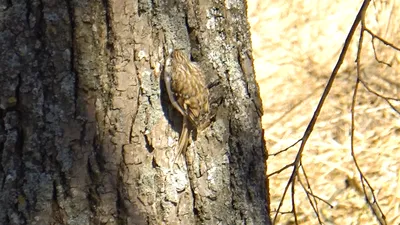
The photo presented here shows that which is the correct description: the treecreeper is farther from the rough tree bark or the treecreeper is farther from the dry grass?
the dry grass

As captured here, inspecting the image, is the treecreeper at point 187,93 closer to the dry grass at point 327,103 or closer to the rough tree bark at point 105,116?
the rough tree bark at point 105,116

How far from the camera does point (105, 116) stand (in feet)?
5.65

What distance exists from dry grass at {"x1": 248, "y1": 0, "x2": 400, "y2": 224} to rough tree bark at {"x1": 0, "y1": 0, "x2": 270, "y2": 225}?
111 inches

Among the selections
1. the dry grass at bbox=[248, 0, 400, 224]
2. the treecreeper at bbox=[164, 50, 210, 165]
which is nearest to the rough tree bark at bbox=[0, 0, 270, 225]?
the treecreeper at bbox=[164, 50, 210, 165]

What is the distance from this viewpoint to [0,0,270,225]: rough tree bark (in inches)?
66.5

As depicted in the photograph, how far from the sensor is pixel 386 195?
15.6 ft

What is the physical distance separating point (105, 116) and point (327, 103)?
3290 mm

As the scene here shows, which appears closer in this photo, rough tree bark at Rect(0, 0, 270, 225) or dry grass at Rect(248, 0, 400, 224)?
rough tree bark at Rect(0, 0, 270, 225)

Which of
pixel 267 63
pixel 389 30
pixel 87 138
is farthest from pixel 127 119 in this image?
pixel 389 30

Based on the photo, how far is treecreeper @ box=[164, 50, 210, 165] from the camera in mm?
1748

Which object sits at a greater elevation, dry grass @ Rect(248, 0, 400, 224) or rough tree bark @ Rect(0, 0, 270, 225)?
dry grass @ Rect(248, 0, 400, 224)

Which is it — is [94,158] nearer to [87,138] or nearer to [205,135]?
[87,138]

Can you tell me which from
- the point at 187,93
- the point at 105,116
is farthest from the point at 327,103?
the point at 105,116

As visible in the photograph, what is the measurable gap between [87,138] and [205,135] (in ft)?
0.79
